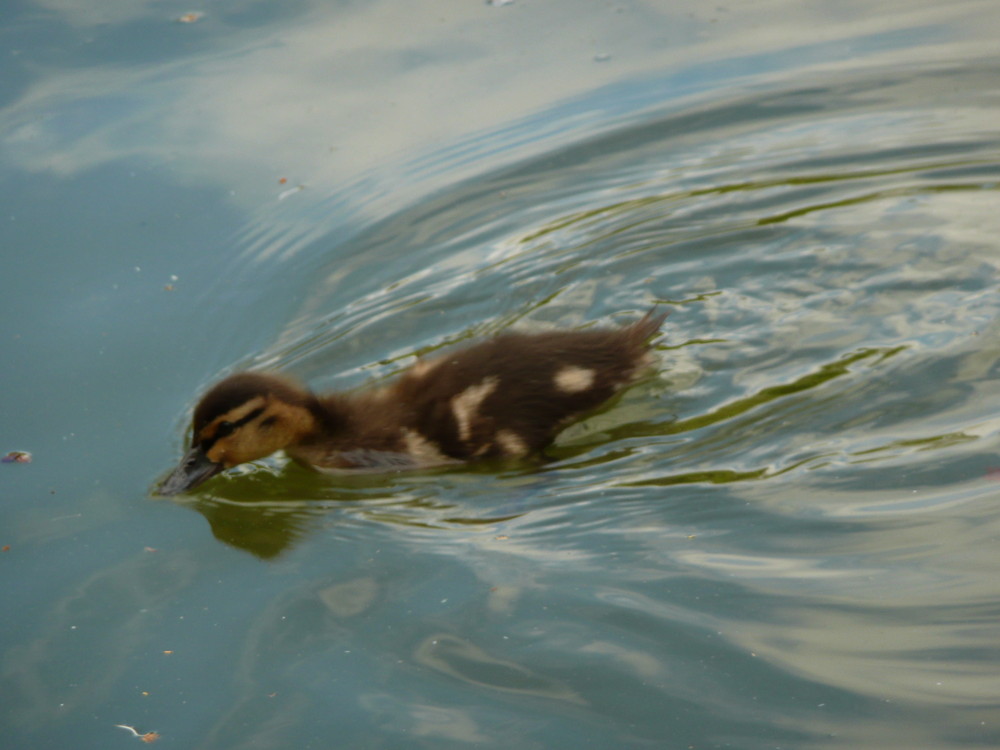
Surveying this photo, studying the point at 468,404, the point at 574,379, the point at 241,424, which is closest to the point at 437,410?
the point at 468,404

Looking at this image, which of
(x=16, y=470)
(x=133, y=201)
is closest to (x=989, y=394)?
(x=16, y=470)

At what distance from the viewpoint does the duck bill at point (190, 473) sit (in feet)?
10.6

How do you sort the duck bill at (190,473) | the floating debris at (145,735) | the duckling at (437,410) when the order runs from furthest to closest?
the duckling at (437,410) → the duck bill at (190,473) → the floating debris at (145,735)

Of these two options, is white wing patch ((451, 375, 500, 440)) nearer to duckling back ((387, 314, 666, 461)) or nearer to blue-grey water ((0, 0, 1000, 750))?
duckling back ((387, 314, 666, 461))

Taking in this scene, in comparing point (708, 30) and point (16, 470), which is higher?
point (708, 30)

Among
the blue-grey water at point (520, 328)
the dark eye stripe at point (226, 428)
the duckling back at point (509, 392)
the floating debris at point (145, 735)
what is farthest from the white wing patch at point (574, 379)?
the floating debris at point (145, 735)

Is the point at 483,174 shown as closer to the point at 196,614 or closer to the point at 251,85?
the point at 251,85

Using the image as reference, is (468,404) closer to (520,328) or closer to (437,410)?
(437,410)

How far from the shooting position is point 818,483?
3.09 m

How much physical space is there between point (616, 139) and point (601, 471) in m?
1.84

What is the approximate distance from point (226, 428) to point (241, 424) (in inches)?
2.0

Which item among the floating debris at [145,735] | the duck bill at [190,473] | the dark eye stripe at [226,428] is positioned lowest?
the floating debris at [145,735]

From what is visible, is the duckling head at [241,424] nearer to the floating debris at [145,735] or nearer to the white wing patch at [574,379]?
the white wing patch at [574,379]

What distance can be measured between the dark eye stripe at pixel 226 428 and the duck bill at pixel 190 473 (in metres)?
0.03
